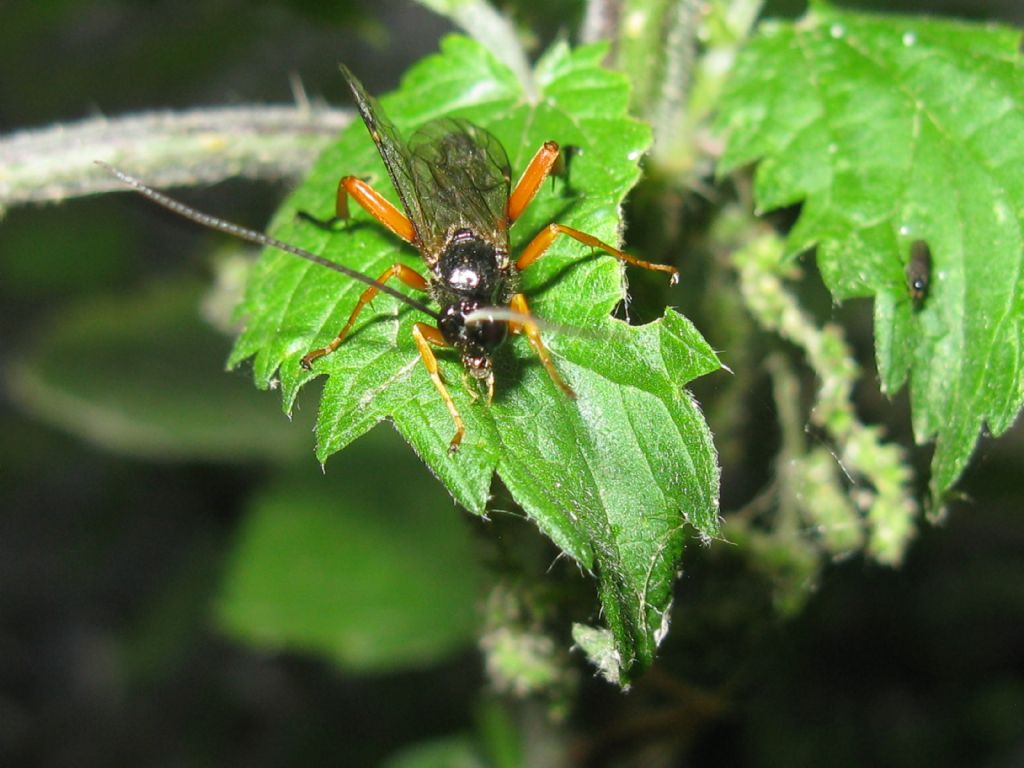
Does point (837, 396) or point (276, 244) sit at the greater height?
point (276, 244)

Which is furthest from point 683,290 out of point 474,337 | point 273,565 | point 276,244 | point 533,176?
point 273,565

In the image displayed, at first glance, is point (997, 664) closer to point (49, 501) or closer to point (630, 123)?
point (630, 123)

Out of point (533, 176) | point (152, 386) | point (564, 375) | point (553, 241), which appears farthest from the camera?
point (152, 386)

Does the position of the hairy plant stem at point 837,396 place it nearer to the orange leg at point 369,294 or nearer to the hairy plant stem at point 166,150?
the orange leg at point 369,294

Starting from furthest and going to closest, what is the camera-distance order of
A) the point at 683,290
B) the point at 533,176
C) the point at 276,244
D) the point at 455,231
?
the point at 683,290, the point at 455,231, the point at 533,176, the point at 276,244

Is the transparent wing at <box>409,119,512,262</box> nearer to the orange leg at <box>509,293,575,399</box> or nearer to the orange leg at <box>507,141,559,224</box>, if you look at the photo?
the orange leg at <box>507,141,559,224</box>

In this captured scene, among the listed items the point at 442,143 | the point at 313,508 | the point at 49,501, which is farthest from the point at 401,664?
the point at 49,501

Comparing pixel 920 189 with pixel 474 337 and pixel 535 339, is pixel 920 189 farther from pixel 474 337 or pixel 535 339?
pixel 474 337
